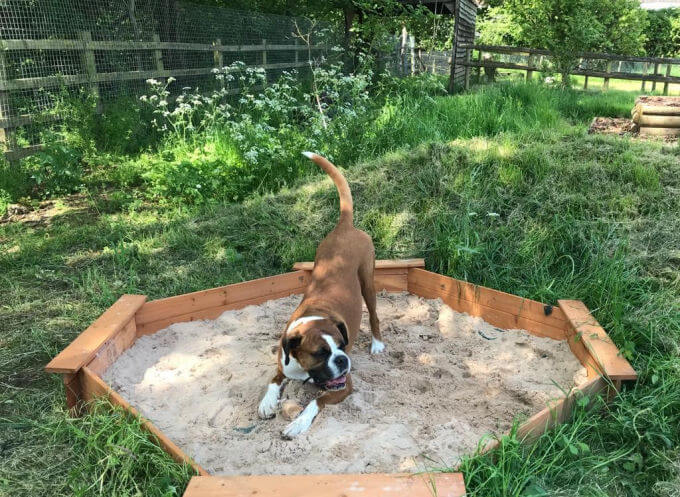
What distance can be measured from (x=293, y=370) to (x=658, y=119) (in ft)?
25.1

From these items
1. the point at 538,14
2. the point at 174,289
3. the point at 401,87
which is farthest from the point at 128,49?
the point at 538,14

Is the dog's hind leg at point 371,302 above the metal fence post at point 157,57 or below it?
below

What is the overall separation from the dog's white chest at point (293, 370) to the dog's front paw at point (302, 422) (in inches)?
5.9

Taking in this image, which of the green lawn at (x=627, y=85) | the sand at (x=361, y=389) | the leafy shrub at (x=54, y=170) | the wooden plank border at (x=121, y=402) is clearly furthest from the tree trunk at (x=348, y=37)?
the wooden plank border at (x=121, y=402)

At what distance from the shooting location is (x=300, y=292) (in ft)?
14.3

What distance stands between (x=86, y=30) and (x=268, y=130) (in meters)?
3.95

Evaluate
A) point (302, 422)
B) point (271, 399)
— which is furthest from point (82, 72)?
point (302, 422)

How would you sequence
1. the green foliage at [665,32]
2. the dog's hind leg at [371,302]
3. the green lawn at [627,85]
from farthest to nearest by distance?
the green foliage at [665,32], the green lawn at [627,85], the dog's hind leg at [371,302]

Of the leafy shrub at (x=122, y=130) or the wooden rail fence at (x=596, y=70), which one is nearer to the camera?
the leafy shrub at (x=122, y=130)

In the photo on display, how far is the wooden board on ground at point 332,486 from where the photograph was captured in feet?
6.48

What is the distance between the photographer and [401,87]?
9938mm

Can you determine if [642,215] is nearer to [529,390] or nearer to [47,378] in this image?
[529,390]

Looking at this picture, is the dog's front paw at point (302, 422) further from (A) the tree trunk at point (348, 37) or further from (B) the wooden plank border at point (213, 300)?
(A) the tree trunk at point (348, 37)

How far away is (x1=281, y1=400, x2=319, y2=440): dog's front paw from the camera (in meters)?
2.63
